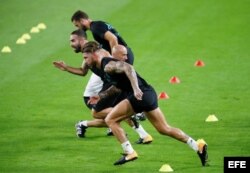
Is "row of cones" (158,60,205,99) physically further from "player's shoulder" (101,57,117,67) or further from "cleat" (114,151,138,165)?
"player's shoulder" (101,57,117,67)

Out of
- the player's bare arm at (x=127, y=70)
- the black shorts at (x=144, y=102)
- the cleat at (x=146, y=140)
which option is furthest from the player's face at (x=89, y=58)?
the cleat at (x=146, y=140)

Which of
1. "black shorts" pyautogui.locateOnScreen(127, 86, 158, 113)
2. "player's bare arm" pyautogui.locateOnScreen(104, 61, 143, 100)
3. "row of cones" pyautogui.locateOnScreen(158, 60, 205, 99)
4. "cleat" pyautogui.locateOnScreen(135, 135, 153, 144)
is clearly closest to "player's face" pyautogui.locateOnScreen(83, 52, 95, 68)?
"player's bare arm" pyautogui.locateOnScreen(104, 61, 143, 100)

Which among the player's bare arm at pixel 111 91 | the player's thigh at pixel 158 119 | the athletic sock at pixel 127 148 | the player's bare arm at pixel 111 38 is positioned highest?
the player's bare arm at pixel 111 38

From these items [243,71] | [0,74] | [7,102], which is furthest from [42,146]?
[243,71]

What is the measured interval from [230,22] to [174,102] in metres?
7.76

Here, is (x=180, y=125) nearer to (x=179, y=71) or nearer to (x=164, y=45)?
(x=179, y=71)

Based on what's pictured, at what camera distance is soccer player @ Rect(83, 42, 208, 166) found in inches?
630

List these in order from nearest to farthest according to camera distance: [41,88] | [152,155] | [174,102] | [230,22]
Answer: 1. [152,155]
2. [174,102]
3. [41,88]
4. [230,22]

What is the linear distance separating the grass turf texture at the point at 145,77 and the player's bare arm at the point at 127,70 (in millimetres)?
1384

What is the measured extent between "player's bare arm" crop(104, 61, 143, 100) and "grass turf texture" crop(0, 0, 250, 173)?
138 cm

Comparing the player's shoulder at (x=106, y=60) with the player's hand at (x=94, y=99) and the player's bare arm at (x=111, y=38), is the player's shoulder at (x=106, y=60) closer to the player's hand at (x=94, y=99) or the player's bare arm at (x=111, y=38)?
the player's hand at (x=94, y=99)

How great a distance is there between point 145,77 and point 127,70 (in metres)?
8.03

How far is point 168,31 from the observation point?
2805 centimetres

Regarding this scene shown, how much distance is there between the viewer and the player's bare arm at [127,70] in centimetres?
1574
